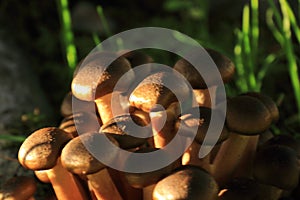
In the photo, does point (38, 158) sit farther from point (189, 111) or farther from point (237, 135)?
point (237, 135)

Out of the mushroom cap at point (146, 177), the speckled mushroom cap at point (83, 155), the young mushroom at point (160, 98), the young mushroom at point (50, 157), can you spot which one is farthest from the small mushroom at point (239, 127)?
the young mushroom at point (50, 157)

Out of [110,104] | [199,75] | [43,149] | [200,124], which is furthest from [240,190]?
[43,149]

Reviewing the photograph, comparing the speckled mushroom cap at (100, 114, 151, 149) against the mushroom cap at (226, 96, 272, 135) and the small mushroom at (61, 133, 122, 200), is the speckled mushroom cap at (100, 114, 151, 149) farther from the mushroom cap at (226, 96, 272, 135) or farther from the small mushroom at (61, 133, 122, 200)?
the mushroom cap at (226, 96, 272, 135)

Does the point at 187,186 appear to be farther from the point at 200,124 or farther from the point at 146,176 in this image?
the point at 200,124

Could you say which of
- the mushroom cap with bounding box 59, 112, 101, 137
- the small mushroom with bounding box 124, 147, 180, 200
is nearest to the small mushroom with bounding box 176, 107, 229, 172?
the small mushroom with bounding box 124, 147, 180, 200

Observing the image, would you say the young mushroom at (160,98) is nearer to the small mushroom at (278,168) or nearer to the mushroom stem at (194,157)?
the mushroom stem at (194,157)

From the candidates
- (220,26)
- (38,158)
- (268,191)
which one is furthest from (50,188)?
(220,26)
